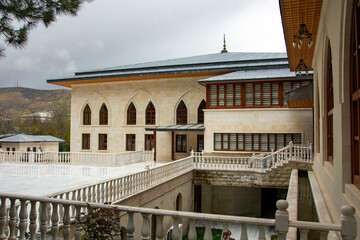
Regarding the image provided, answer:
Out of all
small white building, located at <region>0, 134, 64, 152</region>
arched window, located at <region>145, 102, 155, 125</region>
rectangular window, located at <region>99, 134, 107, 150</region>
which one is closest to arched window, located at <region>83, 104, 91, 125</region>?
rectangular window, located at <region>99, 134, 107, 150</region>

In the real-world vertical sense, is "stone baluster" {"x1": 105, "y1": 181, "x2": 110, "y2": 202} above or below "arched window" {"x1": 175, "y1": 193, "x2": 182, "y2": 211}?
above

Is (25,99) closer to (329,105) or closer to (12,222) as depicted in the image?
(329,105)

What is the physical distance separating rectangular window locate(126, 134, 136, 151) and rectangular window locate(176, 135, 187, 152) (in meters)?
3.85

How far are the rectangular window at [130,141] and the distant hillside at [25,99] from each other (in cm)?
9493

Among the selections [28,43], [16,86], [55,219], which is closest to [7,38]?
[28,43]

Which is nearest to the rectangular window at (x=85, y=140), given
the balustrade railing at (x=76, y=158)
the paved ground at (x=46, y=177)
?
the balustrade railing at (x=76, y=158)

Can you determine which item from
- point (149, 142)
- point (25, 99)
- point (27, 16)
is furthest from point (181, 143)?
point (25, 99)

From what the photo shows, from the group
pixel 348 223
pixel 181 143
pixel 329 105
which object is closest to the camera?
pixel 348 223

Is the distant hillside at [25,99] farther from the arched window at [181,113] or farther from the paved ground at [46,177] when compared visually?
the paved ground at [46,177]

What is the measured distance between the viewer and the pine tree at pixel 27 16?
21.8ft

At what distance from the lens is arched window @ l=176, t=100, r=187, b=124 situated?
78.6 ft

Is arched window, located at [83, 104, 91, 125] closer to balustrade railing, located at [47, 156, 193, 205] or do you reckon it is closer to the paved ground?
the paved ground

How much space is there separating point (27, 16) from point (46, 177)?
35.7 ft

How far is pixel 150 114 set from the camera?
25.0m
